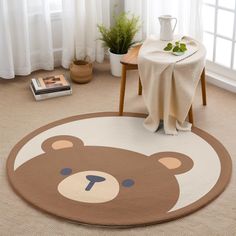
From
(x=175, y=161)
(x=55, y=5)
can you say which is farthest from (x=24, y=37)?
(x=175, y=161)

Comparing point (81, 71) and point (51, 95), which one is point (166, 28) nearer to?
point (81, 71)

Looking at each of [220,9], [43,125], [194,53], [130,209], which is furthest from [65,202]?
[220,9]

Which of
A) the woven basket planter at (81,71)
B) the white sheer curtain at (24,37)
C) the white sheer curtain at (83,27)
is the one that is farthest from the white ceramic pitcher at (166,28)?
the white sheer curtain at (24,37)

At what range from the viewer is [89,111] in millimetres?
3846

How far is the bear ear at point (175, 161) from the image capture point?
3.14 metres

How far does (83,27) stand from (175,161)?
5.39ft

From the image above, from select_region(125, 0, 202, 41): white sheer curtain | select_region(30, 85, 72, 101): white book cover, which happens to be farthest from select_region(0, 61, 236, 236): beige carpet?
→ select_region(125, 0, 202, 41): white sheer curtain

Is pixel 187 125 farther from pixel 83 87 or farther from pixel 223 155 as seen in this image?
pixel 83 87

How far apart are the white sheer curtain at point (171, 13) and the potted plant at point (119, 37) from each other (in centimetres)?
14

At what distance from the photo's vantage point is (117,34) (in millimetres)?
4230

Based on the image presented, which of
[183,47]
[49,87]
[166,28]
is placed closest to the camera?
[183,47]

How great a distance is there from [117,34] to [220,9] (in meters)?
0.79

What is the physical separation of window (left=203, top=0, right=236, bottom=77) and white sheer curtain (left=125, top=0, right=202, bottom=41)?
0.10m

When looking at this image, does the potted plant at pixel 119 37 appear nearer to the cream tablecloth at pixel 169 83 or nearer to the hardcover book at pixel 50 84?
the hardcover book at pixel 50 84
